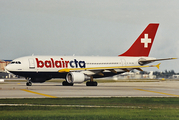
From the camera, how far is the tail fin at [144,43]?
197 ft

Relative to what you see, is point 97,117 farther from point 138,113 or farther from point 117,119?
point 138,113

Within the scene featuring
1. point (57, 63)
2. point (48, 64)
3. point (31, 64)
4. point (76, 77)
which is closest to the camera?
point (76, 77)

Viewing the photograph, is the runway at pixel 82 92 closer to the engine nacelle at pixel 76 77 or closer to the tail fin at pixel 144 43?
the engine nacelle at pixel 76 77

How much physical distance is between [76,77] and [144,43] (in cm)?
1944

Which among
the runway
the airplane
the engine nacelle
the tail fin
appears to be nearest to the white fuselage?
the airplane

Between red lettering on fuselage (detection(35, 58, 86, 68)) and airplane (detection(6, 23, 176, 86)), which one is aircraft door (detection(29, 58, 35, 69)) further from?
red lettering on fuselage (detection(35, 58, 86, 68))

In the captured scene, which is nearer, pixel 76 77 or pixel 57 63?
pixel 76 77

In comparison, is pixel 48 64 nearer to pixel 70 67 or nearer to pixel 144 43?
pixel 70 67

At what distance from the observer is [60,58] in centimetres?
5072

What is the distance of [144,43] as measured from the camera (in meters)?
61.0

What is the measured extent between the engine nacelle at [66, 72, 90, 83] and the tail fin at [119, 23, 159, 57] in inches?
576

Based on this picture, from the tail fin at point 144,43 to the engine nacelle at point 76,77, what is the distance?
48.0ft

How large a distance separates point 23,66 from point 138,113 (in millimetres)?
32659

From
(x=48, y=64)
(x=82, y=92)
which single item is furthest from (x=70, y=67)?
(x=82, y=92)
